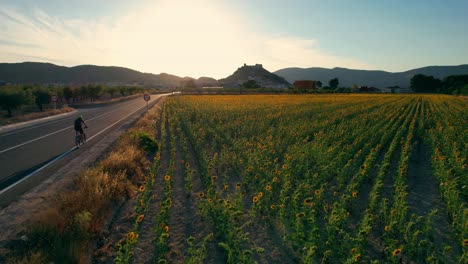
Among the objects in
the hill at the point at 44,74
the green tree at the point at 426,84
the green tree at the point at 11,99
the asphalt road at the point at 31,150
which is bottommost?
the asphalt road at the point at 31,150

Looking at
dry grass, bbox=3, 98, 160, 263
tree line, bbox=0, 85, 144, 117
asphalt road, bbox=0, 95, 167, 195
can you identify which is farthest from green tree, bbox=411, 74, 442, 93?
dry grass, bbox=3, 98, 160, 263

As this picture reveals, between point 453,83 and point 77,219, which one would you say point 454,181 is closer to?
point 77,219

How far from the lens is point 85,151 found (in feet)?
45.0

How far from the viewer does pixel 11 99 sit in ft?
108

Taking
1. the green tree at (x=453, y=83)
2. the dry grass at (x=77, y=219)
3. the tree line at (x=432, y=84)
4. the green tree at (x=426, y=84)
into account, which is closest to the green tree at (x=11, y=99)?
the dry grass at (x=77, y=219)

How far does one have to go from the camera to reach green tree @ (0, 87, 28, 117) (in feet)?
106

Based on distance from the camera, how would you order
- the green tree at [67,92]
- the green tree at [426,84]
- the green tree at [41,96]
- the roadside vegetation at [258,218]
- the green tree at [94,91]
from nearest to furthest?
the roadside vegetation at [258,218]
the green tree at [41,96]
the green tree at [67,92]
the green tree at [94,91]
the green tree at [426,84]

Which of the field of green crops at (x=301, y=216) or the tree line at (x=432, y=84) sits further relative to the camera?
the tree line at (x=432, y=84)

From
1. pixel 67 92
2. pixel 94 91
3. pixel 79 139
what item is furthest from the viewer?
pixel 94 91

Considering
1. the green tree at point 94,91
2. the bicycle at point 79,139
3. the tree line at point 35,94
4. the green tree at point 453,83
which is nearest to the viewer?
the bicycle at point 79,139

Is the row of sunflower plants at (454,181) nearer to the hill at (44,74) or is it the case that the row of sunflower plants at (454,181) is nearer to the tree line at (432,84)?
the tree line at (432,84)

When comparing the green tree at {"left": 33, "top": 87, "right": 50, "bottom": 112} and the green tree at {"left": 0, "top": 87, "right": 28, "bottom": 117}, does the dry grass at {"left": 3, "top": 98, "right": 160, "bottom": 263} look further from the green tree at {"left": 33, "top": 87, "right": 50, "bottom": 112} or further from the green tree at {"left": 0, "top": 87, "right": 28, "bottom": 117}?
the green tree at {"left": 33, "top": 87, "right": 50, "bottom": 112}

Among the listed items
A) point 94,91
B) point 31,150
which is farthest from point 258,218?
point 94,91

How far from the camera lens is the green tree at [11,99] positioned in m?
32.3
